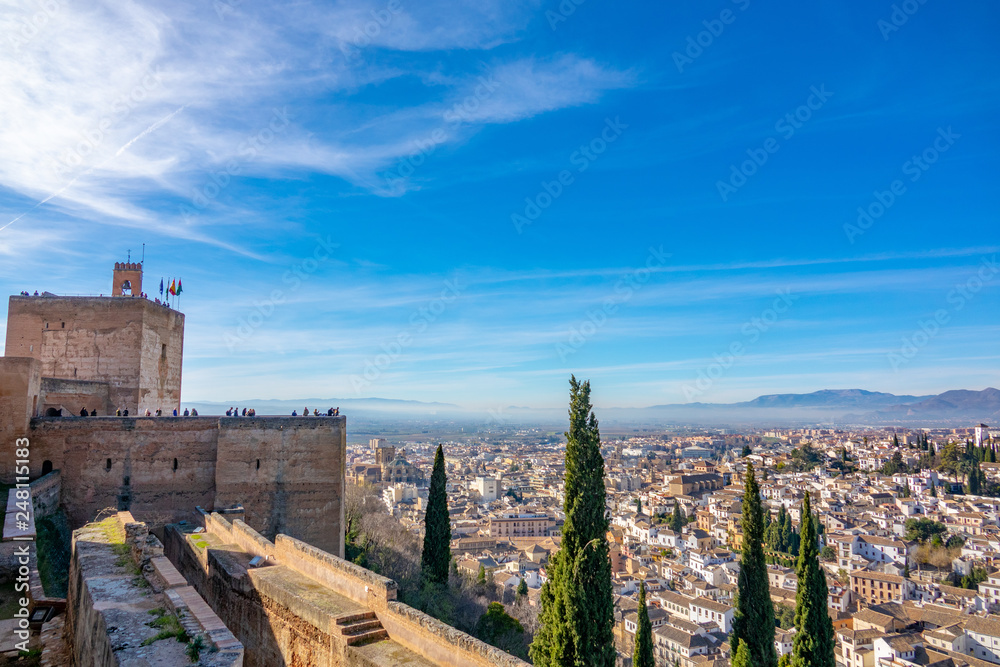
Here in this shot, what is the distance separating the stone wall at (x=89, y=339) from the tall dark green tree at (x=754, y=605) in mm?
16312

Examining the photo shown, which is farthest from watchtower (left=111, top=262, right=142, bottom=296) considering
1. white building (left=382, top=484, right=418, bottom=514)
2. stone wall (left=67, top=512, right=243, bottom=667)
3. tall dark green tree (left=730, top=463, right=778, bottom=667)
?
white building (left=382, top=484, right=418, bottom=514)

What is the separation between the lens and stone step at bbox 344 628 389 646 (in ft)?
23.4

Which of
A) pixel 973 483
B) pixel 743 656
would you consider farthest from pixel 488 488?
pixel 743 656

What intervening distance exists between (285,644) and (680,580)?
5159 centimetres

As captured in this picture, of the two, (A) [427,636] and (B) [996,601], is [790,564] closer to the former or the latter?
(B) [996,601]

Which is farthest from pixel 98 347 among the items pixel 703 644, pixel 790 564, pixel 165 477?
pixel 790 564

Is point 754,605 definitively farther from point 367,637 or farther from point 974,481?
point 974,481

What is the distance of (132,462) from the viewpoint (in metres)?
13.6

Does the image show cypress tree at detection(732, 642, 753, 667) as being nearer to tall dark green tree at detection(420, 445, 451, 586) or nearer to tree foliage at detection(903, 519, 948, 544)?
tall dark green tree at detection(420, 445, 451, 586)

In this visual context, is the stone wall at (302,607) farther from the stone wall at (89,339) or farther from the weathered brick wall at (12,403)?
the stone wall at (89,339)

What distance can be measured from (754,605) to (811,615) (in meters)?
2.40

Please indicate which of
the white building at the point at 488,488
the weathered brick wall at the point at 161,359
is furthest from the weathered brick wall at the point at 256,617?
the white building at the point at 488,488

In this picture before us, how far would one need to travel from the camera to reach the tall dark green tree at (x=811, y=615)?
16.1 metres

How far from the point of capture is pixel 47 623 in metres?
6.55
